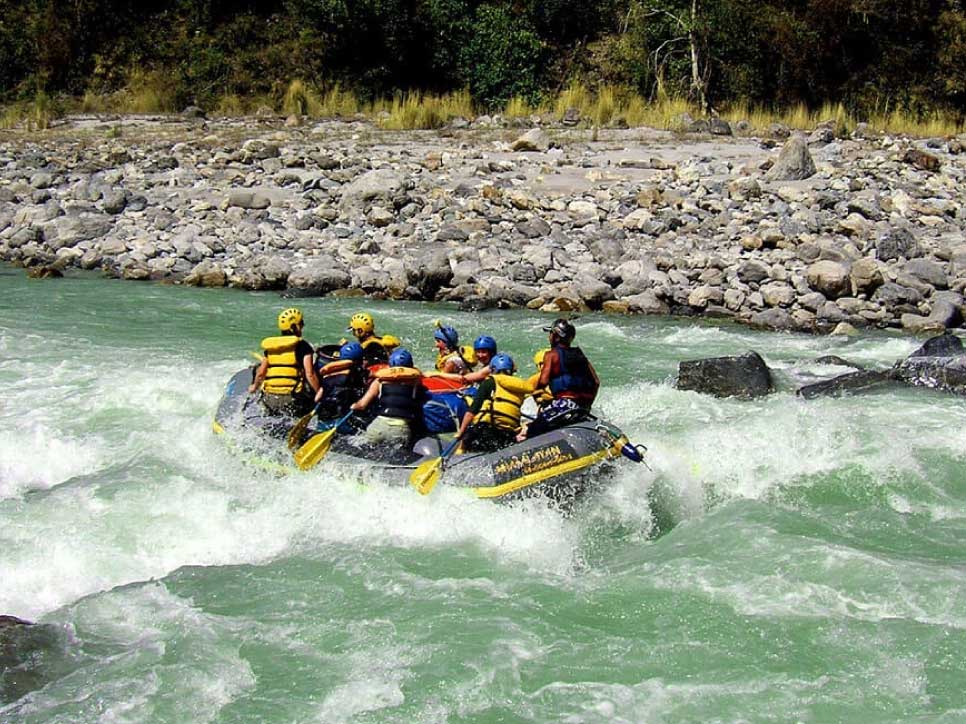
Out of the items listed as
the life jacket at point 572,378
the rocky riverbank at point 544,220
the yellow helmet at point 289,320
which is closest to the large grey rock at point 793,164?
the rocky riverbank at point 544,220

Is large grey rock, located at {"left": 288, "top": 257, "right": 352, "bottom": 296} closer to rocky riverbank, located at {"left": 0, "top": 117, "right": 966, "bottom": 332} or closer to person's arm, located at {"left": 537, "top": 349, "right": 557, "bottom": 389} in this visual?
rocky riverbank, located at {"left": 0, "top": 117, "right": 966, "bottom": 332}

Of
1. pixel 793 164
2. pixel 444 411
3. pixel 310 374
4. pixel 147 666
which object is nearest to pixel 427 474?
pixel 444 411

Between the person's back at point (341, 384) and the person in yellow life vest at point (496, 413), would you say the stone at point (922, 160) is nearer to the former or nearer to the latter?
the person in yellow life vest at point (496, 413)

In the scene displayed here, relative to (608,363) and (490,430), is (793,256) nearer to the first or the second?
(608,363)

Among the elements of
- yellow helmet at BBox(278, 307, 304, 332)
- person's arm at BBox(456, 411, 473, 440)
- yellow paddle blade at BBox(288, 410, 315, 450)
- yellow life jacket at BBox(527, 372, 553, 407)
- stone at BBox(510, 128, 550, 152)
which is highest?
stone at BBox(510, 128, 550, 152)

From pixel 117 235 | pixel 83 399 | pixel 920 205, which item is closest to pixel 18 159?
pixel 117 235

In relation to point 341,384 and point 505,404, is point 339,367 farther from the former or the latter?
point 505,404

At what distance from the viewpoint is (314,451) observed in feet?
25.0

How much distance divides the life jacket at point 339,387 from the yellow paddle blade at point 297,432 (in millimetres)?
194

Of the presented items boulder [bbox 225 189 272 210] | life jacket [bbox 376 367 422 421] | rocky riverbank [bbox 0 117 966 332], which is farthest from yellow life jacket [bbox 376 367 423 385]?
boulder [bbox 225 189 272 210]

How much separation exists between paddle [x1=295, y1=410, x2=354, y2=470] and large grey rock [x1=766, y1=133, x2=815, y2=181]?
424 inches

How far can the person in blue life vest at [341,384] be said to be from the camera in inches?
318

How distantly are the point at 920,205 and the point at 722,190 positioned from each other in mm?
2751

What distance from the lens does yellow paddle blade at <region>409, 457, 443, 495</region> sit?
702 centimetres
